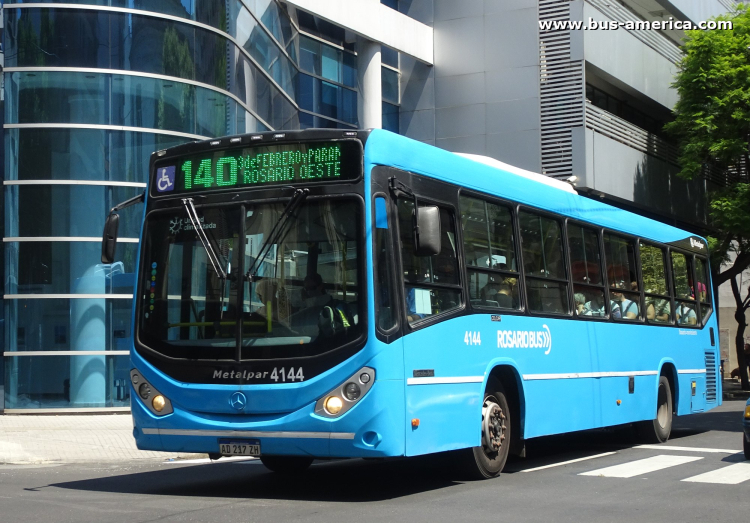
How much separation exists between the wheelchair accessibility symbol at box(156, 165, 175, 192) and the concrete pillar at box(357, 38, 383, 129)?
1754 cm

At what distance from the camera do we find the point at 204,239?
9.05 m

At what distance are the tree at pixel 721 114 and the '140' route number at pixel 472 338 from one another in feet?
68.5

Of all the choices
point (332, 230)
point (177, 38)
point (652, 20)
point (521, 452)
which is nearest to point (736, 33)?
point (652, 20)

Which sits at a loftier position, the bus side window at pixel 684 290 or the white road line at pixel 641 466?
the bus side window at pixel 684 290

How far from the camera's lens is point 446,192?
31.9 feet

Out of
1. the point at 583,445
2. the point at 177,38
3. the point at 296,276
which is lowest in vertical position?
the point at 583,445

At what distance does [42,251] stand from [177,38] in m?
4.95

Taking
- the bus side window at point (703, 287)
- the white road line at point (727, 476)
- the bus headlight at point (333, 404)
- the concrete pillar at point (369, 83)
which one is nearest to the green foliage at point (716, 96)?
the concrete pillar at point (369, 83)

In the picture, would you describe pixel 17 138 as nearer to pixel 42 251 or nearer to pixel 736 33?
pixel 42 251

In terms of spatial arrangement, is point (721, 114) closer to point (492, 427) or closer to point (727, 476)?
point (727, 476)

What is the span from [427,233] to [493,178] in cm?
244

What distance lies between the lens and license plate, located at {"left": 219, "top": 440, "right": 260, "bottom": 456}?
8539 millimetres

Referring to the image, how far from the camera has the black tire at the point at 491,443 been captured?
9.90 metres

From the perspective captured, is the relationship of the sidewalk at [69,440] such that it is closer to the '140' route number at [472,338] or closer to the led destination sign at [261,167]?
the led destination sign at [261,167]
